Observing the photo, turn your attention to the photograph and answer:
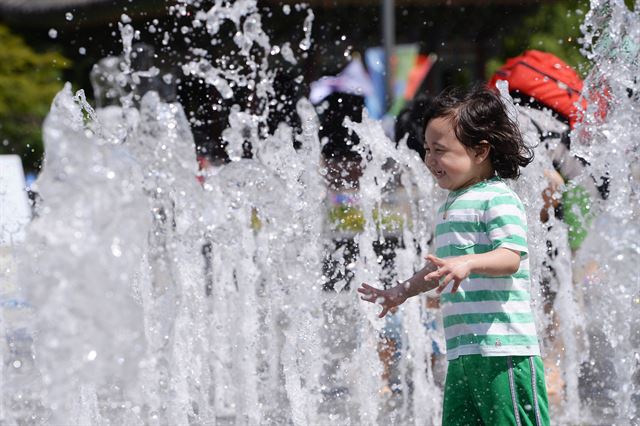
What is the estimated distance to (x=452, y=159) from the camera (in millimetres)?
2492

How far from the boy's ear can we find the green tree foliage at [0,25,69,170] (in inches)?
440

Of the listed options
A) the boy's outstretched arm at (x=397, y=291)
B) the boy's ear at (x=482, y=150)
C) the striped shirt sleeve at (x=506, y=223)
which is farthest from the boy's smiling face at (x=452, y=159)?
the boy's outstretched arm at (x=397, y=291)

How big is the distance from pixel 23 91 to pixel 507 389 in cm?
1169

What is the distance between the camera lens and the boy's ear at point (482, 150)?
2504mm

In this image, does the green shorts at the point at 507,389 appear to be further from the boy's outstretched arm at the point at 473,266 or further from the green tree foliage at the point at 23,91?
the green tree foliage at the point at 23,91

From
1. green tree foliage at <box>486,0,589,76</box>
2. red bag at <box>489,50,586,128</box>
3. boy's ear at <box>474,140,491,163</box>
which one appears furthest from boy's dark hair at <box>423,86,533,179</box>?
green tree foliage at <box>486,0,589,76</box>

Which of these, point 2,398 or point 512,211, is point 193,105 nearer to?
point 2,398

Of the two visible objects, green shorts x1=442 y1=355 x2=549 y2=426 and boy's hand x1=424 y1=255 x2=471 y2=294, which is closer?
boy's hand x1=424 y1=255 x2=471 y2=294

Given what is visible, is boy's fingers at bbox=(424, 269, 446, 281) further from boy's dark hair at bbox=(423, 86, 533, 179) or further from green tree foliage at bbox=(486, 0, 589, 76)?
green tree foliage at bbox=(486, 0, 589, 76)

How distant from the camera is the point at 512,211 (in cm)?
238

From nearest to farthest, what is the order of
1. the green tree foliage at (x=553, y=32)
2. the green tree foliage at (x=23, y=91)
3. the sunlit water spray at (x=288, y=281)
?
the sunlit water spray at (x=288, y=281) < the green tree foliage at (x=553, y=32) < the green tree foliage at (x=23, y=91)

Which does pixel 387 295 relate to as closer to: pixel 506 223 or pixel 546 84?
pixel 506 223

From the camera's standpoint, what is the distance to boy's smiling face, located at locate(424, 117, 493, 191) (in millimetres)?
2490

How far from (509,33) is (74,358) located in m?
13.6
